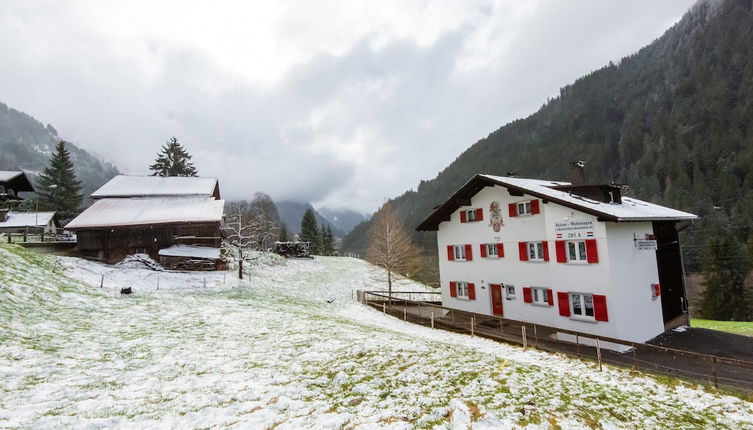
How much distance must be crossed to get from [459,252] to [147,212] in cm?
3052

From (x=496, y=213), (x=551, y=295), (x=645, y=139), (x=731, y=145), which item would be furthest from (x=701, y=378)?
(x=645, y=139)

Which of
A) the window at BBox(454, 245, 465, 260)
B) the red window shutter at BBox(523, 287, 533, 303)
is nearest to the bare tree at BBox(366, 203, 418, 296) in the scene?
the window at BBox(454, 245, 465, 260)

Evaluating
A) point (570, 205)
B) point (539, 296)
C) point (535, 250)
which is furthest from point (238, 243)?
point (570, 205)

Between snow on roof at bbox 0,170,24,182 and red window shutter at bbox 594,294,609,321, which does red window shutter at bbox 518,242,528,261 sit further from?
snow on roof at bbox 0,170,24,182

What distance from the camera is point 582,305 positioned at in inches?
739

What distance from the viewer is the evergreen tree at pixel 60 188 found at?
48625 millimetres

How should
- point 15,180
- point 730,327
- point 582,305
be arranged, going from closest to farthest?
point 582,305
point 730,327
point 15,180

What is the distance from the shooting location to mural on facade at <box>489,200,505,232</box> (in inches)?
918

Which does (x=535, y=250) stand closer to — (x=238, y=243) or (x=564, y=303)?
(x=564, y=303)

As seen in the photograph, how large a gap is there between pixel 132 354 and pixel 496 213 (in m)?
21.9

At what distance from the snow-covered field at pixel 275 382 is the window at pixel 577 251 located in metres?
6.93

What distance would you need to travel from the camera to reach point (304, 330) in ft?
43.2

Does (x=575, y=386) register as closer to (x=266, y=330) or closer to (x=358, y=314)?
(x=266, y=330)

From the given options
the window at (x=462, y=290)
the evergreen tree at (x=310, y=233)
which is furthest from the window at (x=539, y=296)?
the evergreen tree at (x=310, y=233)
